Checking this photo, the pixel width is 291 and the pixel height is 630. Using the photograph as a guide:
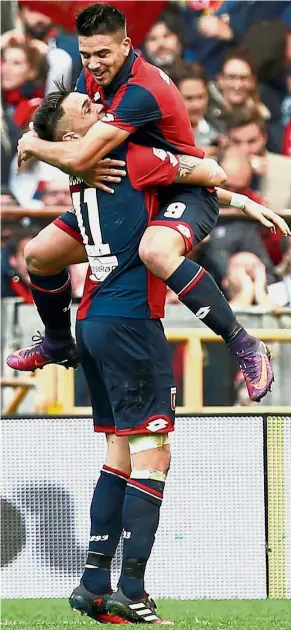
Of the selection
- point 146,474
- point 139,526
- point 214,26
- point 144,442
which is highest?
point 214,26

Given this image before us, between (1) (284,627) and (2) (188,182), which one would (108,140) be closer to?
(2) (188,182)

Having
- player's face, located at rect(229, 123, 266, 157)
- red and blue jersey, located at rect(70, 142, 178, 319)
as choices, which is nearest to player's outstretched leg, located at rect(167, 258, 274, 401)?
red and blue jersey, located at rect(70, 142, 178, 319)

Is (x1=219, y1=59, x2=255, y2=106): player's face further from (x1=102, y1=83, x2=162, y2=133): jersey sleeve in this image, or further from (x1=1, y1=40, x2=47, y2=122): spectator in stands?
(x1=102, y1=83, x2=162, y2=133): jersey sleeve

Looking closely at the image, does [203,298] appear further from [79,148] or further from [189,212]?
[79,148]

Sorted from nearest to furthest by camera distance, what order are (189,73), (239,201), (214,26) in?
(239,201) → (189,73) → (214,26)

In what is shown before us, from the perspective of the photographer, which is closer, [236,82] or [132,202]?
[132,202]

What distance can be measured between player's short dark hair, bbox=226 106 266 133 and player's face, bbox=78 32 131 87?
527 centimetres

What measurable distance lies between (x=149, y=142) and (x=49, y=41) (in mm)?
5560

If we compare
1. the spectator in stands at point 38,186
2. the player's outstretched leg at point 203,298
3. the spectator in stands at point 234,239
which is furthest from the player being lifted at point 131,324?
the spectator in stands at point 38,186

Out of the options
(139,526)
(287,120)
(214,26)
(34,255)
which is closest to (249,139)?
(287,120)

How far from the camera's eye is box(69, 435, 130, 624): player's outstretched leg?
5355mm

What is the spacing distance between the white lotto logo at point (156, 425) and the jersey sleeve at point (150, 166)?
951mm

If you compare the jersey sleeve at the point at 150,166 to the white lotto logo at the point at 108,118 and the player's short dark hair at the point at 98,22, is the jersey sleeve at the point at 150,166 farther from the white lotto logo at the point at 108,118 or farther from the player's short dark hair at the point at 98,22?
the player's short dark hair at the point at 98,22

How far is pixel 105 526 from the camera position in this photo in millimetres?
5480
